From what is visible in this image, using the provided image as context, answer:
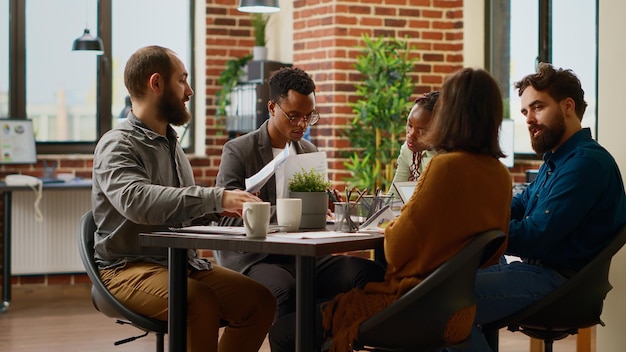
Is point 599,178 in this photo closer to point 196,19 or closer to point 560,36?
point 560,36

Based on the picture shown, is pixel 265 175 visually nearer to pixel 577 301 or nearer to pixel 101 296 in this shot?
pixel 101 296

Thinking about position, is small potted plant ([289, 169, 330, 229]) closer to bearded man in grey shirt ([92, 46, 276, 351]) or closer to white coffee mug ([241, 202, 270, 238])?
bearded man in grey shirt ([92, 46, 276, 351])

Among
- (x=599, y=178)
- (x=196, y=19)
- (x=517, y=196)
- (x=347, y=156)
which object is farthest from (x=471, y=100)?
(x=196, y=19)

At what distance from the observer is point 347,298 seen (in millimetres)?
2682

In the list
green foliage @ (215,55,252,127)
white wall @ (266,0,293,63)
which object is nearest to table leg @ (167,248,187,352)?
white wall @ (266,0,293,63)

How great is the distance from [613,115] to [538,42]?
124 inches

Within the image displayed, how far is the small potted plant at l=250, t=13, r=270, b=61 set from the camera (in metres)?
7.32

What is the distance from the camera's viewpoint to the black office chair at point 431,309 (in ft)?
8.34

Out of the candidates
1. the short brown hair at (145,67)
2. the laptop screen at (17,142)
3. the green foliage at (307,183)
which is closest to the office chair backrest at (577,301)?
the green foliage at (307,183)

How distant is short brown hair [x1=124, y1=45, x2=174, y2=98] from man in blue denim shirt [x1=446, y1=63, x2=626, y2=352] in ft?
4.14

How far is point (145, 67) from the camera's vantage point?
3.18m

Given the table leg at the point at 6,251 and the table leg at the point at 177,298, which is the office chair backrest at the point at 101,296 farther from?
the table leg at the point at 6,251

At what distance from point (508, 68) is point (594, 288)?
4.21 metres

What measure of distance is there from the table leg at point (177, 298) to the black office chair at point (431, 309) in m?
0.55
